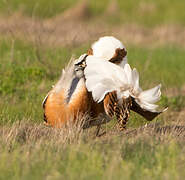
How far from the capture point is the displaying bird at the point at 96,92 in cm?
409

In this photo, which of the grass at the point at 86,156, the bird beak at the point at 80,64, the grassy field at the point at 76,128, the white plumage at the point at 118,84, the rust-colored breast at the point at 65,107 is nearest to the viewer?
the grass at the point at 86,156

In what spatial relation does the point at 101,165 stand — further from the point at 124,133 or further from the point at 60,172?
the point at 124,133

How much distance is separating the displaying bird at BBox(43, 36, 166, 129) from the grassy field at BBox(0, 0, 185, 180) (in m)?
0.15

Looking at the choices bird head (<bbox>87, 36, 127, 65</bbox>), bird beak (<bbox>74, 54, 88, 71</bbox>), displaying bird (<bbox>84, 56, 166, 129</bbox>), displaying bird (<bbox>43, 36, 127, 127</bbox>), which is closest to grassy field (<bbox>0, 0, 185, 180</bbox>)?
displaying bird (<bbox>43, 36, 127, 127</bbox>)

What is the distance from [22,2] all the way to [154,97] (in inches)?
544

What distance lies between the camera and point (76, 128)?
4.36 meters

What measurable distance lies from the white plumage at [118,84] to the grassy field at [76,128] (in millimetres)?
329

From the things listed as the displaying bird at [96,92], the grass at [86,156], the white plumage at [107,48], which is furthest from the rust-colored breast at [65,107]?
the white plumage at [107,48]

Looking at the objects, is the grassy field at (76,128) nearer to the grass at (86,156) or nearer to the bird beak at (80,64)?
the grass at (86,156)

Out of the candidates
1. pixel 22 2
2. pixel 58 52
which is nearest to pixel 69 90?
pixel 58 52

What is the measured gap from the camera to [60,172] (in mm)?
3393

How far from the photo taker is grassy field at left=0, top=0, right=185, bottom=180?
11.3 feet

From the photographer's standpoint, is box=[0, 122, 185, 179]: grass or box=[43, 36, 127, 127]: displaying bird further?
box=[43, 36, 127, 127]: displaying bird

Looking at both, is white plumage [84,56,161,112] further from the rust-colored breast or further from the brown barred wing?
the rust-colored breast
